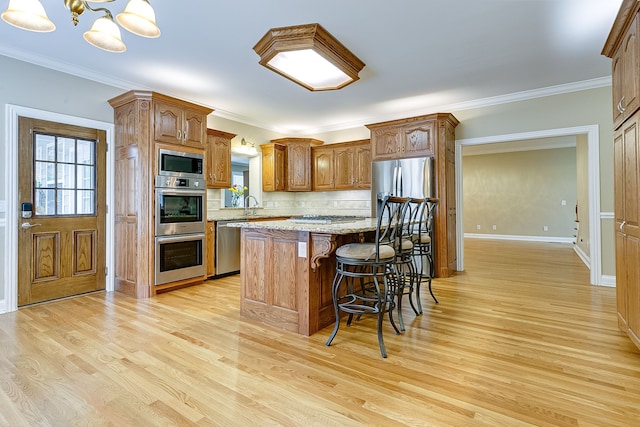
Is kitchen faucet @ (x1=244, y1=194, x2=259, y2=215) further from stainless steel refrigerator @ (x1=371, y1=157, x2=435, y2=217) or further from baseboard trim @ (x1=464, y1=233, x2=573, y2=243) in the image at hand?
baseboard trim @ (x1=464, y1=233, x2=573, y2=243)

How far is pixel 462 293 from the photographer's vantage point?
3.80 m

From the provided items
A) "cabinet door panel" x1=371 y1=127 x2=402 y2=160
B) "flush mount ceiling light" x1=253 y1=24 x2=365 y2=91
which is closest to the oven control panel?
"flush mount ceiling light" x1=253 y1=24 x2=365 y2=91

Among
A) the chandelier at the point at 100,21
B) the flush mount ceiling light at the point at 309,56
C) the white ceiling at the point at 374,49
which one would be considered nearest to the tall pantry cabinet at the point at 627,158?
the white ceiling at the point at 374,49

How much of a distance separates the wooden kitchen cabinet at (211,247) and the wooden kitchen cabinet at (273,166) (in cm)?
168

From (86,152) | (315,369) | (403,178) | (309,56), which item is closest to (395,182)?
(403,178)

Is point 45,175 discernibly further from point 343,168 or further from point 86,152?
point 343,168

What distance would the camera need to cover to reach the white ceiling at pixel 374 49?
2639 millimetres

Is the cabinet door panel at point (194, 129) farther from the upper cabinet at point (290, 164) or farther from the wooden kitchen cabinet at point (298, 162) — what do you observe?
the wooden kitchen cabinet at point (298, 162)

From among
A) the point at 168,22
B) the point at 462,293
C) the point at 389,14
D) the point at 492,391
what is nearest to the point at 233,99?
the point at 168,22

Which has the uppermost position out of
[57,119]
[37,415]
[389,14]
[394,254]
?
[389,14]

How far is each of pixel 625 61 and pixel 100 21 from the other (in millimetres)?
3426

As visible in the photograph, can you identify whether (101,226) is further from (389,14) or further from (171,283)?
(389,14)

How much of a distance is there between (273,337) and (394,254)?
3.81ft

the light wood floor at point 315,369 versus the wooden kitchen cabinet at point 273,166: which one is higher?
the wooden kitchen cabinet at point 273,166
